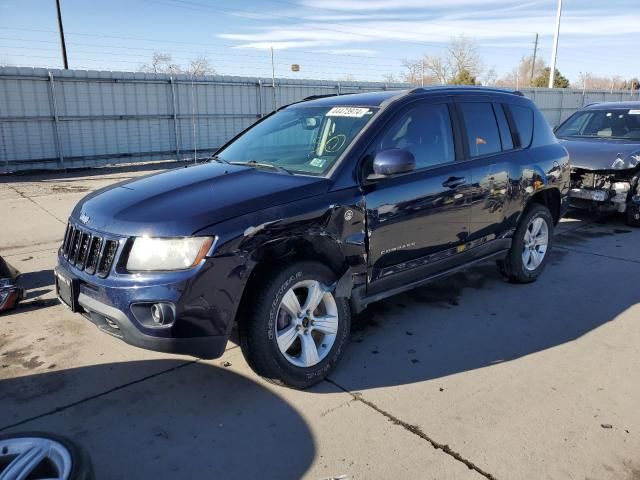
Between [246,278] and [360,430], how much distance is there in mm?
1073

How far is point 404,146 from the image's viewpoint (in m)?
3.94

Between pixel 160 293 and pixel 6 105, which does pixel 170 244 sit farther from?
pixel 6 105

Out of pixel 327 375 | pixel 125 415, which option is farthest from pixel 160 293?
pixel 327 375

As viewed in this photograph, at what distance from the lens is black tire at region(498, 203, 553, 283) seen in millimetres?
5141

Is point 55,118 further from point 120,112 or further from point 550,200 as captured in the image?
→ point 550,200

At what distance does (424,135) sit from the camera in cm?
412

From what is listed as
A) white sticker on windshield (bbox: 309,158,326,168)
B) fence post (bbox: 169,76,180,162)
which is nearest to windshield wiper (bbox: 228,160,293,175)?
white sticker on windshield (bbox: 309,158,326,168)

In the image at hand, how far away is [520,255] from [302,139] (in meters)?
2.55

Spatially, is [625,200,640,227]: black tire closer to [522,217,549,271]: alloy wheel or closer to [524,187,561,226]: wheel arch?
[524,187,561,226]: wheel arch

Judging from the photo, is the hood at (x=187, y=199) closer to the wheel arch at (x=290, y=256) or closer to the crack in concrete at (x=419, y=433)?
the wheel arch at (x=290, y=256)

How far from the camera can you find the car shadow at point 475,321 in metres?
3.73

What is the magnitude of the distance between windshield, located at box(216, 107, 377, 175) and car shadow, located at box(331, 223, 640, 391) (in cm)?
143

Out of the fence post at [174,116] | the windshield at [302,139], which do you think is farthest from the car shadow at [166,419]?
the fence post at [174,116]

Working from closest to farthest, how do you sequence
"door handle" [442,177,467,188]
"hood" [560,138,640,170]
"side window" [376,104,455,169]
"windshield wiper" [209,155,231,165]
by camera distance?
1. "side window" [376,104,455,169]
2. "door handle" [442,177,467,188]
3. "windshield wiper" [209,155,231,165]
4. "hood" [560,138,640,170]
